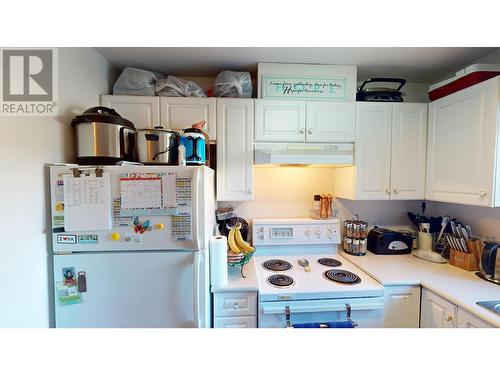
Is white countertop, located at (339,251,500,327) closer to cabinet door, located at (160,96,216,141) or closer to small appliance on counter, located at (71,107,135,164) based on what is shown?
cabinet door, located at (160,96,216,141)

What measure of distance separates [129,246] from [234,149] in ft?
3.07

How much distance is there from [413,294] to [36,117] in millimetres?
2362

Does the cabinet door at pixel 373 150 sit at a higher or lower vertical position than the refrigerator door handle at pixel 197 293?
higher

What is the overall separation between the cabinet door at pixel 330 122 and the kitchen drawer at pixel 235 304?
46.4 inches

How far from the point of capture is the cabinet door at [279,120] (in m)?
1.66

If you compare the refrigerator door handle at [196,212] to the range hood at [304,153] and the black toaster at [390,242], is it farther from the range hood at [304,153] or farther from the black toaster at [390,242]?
the black toaster at [390,242]

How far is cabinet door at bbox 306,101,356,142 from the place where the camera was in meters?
1.68

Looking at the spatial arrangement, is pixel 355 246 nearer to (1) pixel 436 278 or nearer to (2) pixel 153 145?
(1) pixel 436 278

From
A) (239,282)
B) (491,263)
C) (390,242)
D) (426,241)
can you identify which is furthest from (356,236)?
(239,282)

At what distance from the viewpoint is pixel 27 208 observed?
3.54ft

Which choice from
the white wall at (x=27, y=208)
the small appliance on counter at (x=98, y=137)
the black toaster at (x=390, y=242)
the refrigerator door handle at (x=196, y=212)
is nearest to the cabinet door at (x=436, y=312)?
the black toaster at (x=390, y=242)

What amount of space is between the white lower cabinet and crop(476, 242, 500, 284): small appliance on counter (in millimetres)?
1451

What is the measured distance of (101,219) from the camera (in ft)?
3.65
